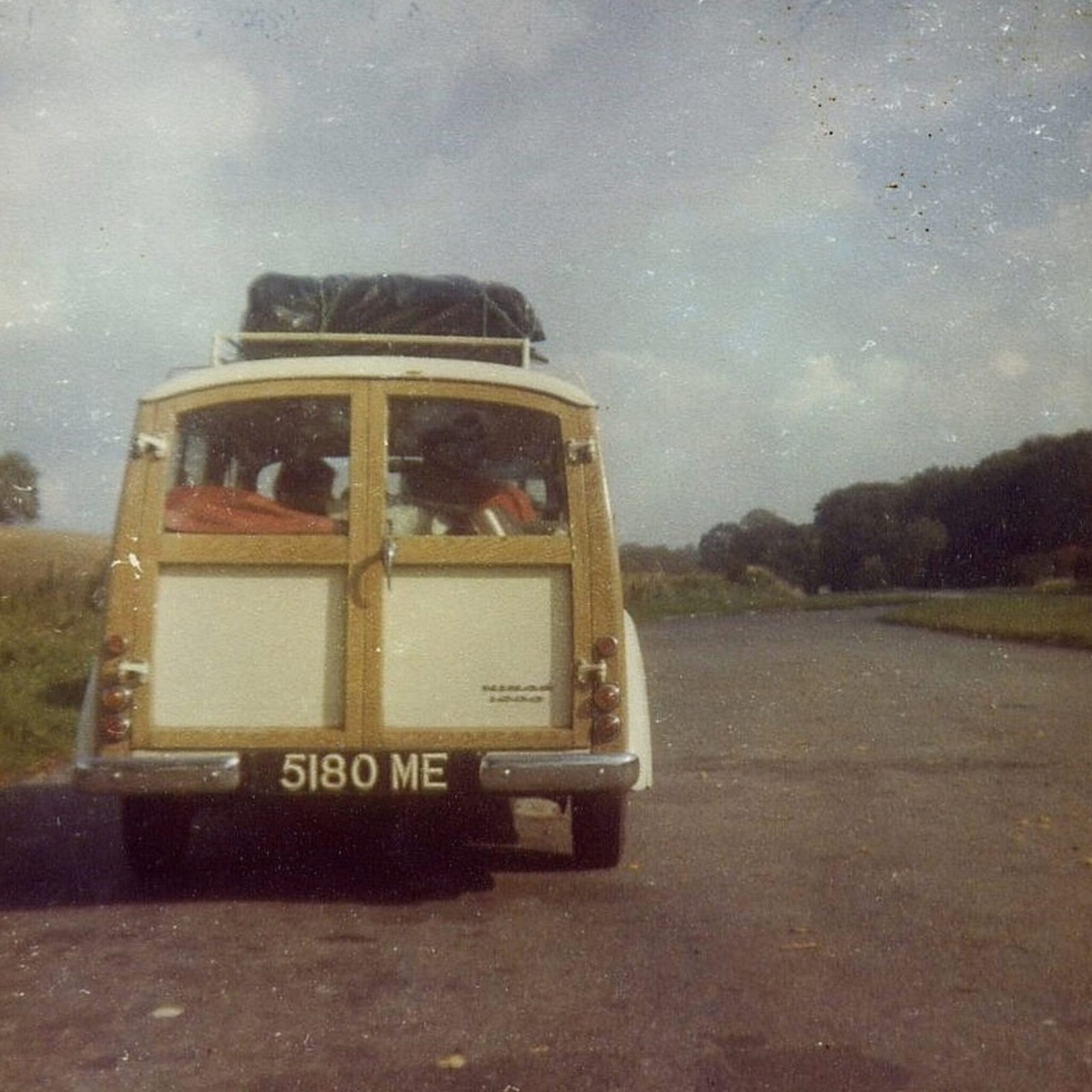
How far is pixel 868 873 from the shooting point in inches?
281

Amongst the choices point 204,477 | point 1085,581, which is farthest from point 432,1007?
point 1085,581

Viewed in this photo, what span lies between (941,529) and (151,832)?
338ft

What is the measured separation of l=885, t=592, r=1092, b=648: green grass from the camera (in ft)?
88.7

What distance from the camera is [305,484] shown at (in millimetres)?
6789

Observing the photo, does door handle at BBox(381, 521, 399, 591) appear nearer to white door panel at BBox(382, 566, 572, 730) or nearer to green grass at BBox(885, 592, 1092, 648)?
white door panel at BBox(382, 566, 572, 730)

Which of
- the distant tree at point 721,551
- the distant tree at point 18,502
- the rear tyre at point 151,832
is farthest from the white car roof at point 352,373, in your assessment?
the distant tree at point 721,551

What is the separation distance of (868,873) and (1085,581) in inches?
2196

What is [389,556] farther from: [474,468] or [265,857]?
[265,857]

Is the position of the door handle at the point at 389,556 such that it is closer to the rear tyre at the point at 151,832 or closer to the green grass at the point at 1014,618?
the rear tyre at the point at 151,832

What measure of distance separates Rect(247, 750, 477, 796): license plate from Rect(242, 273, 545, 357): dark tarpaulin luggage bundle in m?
3.46

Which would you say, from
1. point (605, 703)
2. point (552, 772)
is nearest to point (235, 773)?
point (552, 772)

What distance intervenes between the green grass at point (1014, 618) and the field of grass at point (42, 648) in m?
15.3

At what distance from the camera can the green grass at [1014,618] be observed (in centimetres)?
2705

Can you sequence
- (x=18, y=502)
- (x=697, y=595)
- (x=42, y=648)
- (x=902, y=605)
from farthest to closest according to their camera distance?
(x=697, y=595) → (x=902, y=605) → (x=18, y=502) → (x=42, y=648)
